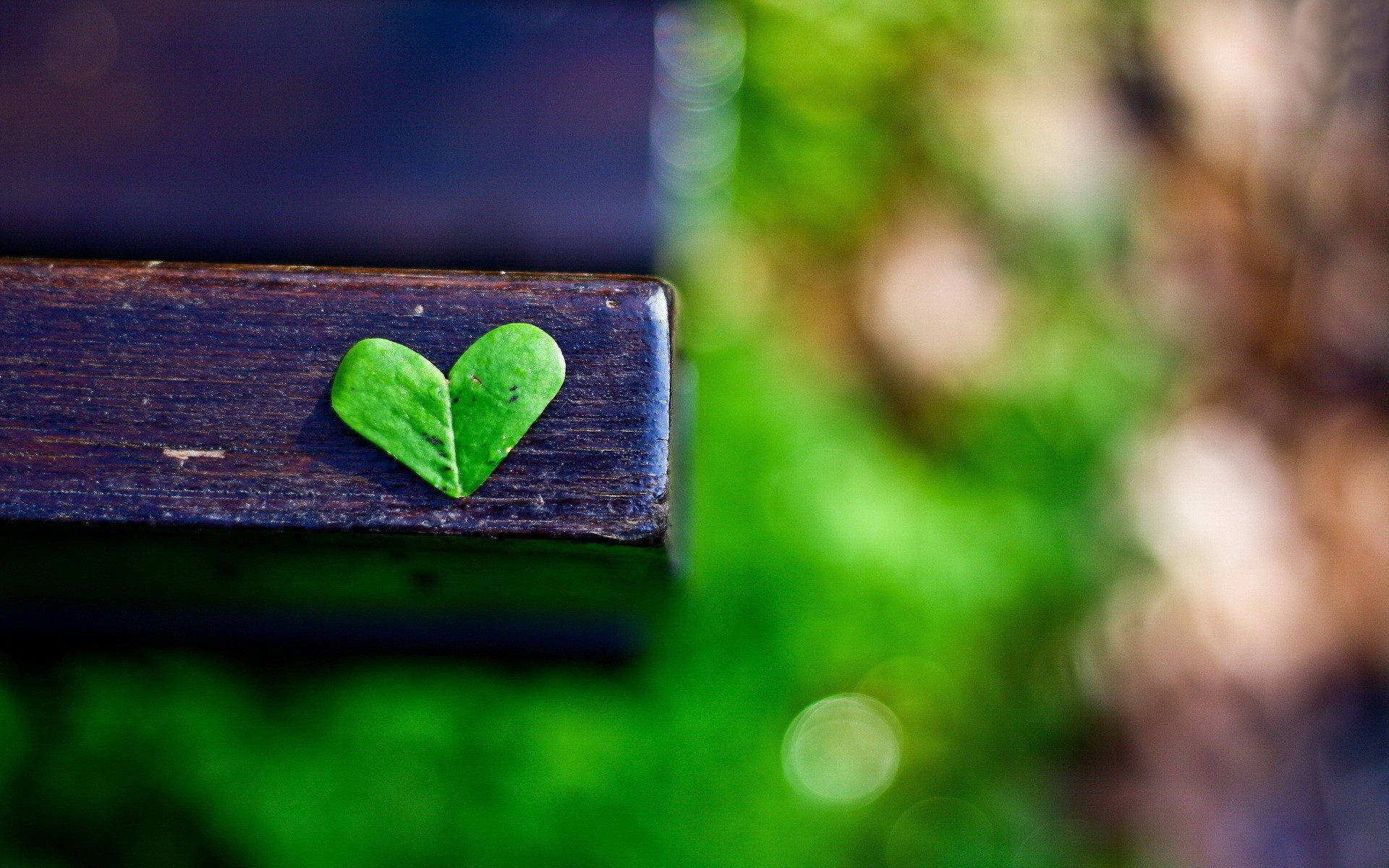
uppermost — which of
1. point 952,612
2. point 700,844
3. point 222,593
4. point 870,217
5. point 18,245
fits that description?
point 18,245

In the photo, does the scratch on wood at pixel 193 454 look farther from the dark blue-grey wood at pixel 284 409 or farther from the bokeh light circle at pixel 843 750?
the bokeh light circle at pixel 843 750

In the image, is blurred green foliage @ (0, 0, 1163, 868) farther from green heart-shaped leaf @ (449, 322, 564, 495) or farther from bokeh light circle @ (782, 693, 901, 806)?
green heart-shaped leaf @ (449, 322, 564, 495)

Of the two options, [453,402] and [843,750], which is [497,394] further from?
[843,750]

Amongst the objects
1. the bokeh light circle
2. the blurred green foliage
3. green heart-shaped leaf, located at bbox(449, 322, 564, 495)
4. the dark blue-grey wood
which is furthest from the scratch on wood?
the bokeh light circle

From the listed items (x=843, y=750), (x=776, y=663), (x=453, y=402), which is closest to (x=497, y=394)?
(x=453, y=402)

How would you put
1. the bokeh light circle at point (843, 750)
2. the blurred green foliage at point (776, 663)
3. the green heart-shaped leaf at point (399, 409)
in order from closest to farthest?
1. the green heart-shaped leaf at point (399, 409)
2. the blurred green foliage at point (776, 663)
3. the bokeh light circle at point (843, 750)

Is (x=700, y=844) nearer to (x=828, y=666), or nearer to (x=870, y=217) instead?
(x=828, y=666)

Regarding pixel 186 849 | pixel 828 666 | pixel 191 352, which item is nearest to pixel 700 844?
Answer: pixel 828 666

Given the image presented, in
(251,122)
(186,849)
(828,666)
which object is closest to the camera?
(251,122)

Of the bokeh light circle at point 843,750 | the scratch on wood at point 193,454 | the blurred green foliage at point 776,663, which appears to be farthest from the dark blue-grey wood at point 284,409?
the bokeh light circle at point 843,750
